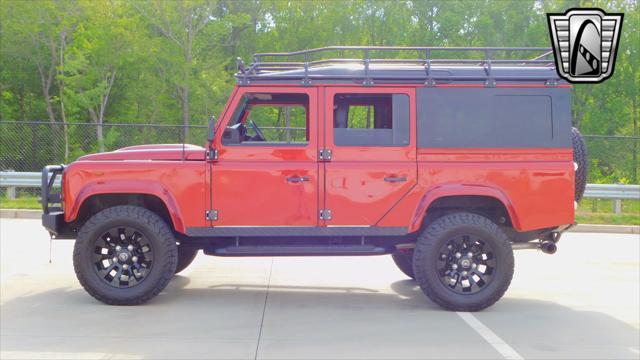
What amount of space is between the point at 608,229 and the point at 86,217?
38.7 ft

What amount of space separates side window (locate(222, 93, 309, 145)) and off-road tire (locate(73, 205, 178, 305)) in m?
1.15

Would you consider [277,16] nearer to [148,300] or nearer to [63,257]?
[63,257]

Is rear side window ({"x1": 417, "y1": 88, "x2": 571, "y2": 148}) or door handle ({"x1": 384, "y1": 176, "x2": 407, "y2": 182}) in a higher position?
rear side window ({"x1": 417, "y1": 88, "x2": 571, "y2": 148})

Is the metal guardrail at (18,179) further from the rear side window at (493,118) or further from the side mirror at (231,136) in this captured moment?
the rear side window at (493,118)

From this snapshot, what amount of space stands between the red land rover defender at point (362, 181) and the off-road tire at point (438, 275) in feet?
0.04

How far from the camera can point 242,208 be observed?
708 centimetres

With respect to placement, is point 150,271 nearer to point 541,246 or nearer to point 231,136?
point 231,136

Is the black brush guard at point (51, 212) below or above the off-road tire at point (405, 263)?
above

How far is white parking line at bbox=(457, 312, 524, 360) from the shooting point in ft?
18.0

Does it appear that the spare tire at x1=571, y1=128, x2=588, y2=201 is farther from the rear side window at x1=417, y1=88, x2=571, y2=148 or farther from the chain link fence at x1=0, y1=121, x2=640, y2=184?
the chain link fence at x1=0, y1=121, x2=640, y2=184

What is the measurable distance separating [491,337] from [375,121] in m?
2.57

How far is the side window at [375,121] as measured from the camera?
7156 millimetres

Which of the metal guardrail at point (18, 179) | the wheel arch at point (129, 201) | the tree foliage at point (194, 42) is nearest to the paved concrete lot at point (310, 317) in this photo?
the wheel arch at point (129, 201)

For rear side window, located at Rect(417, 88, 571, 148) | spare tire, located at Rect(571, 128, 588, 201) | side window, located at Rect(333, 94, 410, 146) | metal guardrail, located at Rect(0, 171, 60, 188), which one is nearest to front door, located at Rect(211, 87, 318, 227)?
side window, located at Rect(333, 94, 410, 146)
